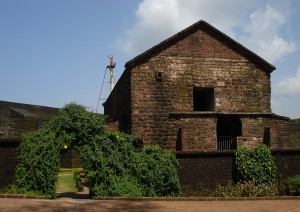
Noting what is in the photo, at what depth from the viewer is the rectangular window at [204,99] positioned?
19.1m

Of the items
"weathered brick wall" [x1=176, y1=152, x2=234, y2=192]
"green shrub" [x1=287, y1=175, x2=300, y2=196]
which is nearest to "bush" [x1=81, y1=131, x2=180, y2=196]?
"weathered brick wall" [x1=176, y1=152, x2=234, y2=192]

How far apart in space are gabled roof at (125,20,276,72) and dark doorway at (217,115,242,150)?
10.6 ft

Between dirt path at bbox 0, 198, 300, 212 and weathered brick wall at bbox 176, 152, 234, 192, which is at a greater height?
weathered brick wall at bbox 176, 152, 234, 192

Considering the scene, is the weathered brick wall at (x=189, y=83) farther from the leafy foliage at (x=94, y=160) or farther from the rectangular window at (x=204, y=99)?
the leafy foliage at (x=94, y=160)

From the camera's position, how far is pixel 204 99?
20.3 metres

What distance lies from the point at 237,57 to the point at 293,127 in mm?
7985

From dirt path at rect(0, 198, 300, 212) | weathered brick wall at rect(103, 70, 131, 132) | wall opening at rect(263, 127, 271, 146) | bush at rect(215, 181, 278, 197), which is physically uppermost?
weathered brick wall at rect(103, 70, 131, 132)

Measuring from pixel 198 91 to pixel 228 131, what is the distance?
309 cm

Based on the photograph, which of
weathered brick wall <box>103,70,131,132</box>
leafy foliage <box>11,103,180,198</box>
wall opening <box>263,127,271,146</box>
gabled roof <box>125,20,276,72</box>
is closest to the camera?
leafy foliage <box>11,103,180,198</box>

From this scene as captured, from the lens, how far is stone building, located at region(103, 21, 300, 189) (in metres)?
17.8

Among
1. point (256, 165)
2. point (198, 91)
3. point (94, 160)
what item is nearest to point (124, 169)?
point (94, 160)

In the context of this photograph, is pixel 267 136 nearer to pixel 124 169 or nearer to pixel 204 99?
pixel 204 99

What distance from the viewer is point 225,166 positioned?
44.9 ft

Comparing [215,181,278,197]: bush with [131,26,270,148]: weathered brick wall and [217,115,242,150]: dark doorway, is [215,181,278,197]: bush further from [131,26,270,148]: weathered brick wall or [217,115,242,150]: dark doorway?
[217,115,242,150]: dark doorway
